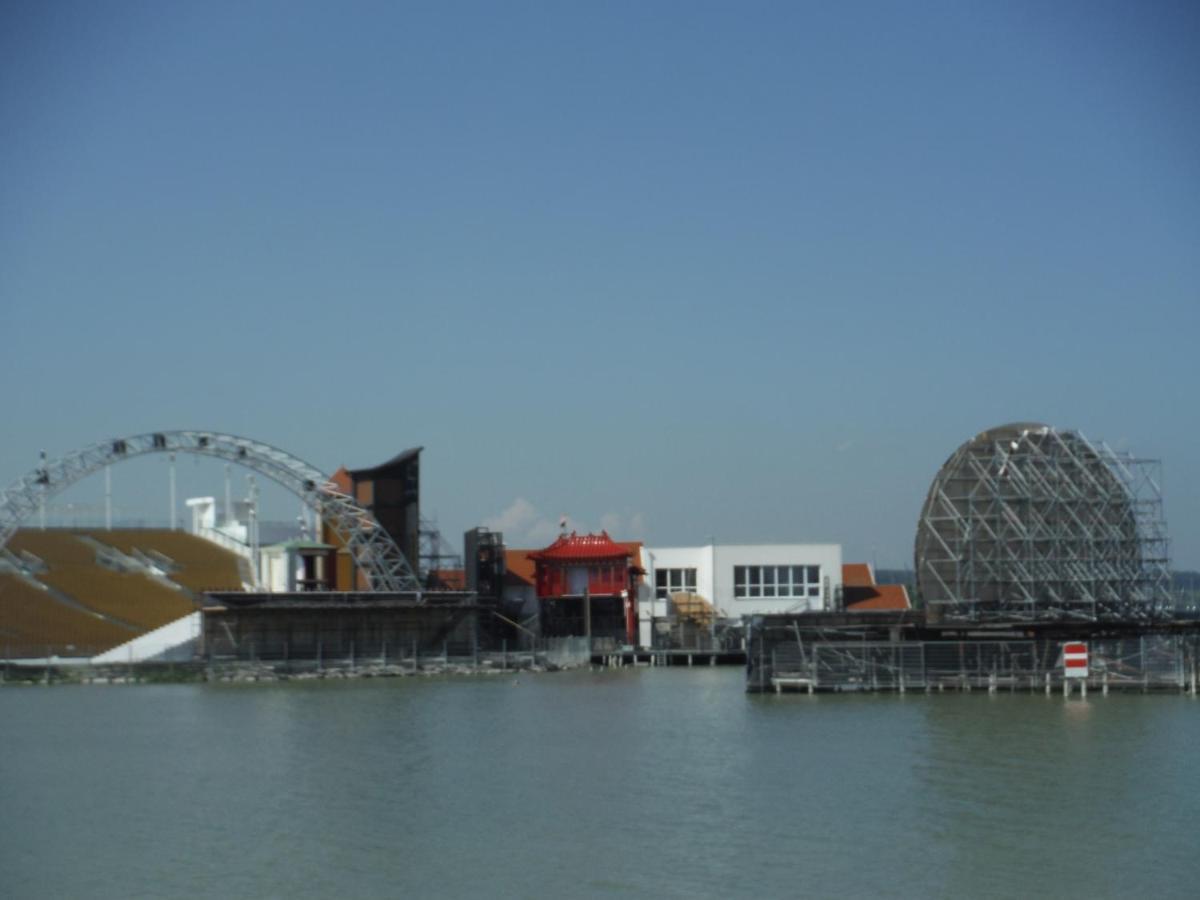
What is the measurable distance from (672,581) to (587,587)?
5.44 m

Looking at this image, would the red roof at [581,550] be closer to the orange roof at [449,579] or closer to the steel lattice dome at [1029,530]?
the orange roof at [449,579]

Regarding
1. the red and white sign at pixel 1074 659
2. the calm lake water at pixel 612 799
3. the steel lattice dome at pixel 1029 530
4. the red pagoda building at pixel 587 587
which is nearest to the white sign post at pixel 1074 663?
the red and white sign at pixel 1074 659

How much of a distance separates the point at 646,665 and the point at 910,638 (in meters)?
24.4

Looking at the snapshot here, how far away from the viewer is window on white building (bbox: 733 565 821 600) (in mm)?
88125

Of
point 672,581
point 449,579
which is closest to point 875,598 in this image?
point 672,581

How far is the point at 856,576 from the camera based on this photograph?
92.3 metres

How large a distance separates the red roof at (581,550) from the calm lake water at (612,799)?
106ft

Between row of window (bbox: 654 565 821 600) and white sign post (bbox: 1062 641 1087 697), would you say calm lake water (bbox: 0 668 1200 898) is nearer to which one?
white sign post (bbox: 1062 641 1087 697)

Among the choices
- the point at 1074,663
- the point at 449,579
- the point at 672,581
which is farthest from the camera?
the point at 449,579

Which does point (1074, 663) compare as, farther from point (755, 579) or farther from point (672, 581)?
point (672, 581)

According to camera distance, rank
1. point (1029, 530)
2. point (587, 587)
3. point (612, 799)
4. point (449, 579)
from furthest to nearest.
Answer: point (449, 579)
point (587, 587)
point (1029, 530)
point (612, 799)

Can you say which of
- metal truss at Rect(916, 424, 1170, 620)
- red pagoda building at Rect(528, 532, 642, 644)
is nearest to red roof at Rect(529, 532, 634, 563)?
red pagoda building at Rect(528, 532, 642, 644)

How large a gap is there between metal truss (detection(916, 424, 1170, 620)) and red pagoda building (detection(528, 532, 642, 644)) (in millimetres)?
23940

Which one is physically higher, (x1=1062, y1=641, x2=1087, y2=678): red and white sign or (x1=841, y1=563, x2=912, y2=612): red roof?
(x1=841, y1=563, x2=912, y2=612): red roof
